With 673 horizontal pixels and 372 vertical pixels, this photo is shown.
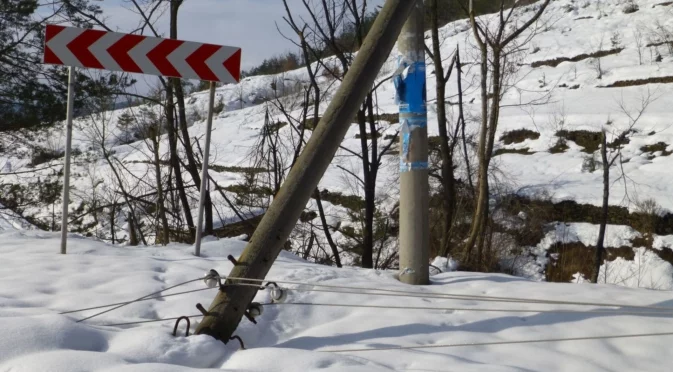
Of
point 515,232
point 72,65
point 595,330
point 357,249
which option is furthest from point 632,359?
point 515,232

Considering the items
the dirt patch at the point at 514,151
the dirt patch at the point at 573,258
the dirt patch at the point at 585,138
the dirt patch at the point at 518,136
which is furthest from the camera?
the dirt patch at the point at 518,136

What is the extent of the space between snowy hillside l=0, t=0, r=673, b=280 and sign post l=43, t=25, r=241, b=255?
6.66 metres

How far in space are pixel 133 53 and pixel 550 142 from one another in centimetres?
1636

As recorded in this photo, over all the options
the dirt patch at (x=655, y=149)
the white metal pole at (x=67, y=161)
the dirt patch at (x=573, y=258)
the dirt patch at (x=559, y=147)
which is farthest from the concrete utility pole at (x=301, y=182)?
the dirt patch at (x=559, y=147)

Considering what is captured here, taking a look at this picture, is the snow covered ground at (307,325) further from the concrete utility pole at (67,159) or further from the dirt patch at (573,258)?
the dirt patch at (573,258)

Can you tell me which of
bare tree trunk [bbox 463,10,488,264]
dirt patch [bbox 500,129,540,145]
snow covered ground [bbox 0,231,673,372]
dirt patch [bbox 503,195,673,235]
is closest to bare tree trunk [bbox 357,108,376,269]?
bare tree trunk [bbox 463,10,488,264]

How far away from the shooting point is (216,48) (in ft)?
17.3

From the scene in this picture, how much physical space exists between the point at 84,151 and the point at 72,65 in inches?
416

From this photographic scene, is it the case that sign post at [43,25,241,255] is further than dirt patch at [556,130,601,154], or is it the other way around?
dirt patch at [556,130,601,154]

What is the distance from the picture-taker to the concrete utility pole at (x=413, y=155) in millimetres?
4910

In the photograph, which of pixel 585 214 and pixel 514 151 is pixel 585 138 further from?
pixel 585 214

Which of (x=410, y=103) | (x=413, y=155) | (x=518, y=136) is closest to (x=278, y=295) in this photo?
(x=413, y=155)

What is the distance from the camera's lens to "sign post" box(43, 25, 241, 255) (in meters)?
5.01

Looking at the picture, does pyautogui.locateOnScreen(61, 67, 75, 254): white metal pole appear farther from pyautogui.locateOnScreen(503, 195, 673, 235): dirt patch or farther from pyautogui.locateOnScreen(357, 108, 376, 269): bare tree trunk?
pyautogui.locateOnScreen(503, 195, 673, 235): dirt patch
